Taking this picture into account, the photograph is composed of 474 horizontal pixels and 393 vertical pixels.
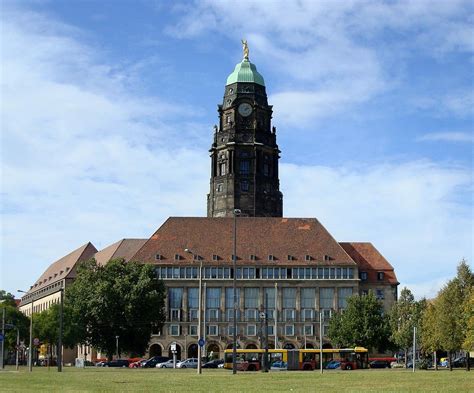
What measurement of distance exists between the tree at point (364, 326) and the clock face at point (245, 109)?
53.0 m

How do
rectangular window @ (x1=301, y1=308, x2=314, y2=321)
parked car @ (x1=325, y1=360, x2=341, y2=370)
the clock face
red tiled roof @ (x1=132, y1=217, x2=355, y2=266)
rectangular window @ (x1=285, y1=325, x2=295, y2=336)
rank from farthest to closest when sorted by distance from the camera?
the clock face < red tiled roof @ (x1=132, y1=217, x2=355, y2=266) < rectangular window @ (x1=301, y1=308, x2=314, y2=321) < rectangular window @ (x1=285, y1=325, x2=295, y2=336) < parked car @ (x1=325, y1=360, x2=341, y2=370)

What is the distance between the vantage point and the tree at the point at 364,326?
121062 millimetres

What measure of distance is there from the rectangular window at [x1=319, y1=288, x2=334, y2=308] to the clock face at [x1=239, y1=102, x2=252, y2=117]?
38.5 meters

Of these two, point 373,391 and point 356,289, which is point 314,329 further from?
point 373,391

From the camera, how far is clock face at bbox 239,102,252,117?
167375mm

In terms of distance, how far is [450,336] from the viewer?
90875mm

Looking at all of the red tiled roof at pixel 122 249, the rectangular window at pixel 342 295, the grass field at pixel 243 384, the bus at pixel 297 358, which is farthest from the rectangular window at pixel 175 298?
the grass field at pixel 243 384

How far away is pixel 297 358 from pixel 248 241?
168 ft

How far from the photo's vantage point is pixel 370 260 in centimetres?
15112

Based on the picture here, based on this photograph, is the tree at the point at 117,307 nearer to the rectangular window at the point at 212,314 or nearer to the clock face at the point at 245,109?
the rectangular window at the point at 212,314

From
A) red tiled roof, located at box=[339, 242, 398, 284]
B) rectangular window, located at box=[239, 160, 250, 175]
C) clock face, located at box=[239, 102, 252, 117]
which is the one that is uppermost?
clock face, located at box=[239, 102, 252, 117]

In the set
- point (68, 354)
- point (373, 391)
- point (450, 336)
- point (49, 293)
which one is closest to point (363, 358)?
point (450, 336)

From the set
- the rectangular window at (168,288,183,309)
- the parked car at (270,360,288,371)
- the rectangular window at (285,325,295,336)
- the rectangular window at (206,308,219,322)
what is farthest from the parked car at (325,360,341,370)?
the rectangular window at (168,288,183,309)

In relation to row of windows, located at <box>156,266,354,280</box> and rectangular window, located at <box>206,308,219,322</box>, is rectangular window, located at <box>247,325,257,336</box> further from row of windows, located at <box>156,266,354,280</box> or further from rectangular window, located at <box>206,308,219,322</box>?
row of windows, located at <box>156,266,354,280</box>
